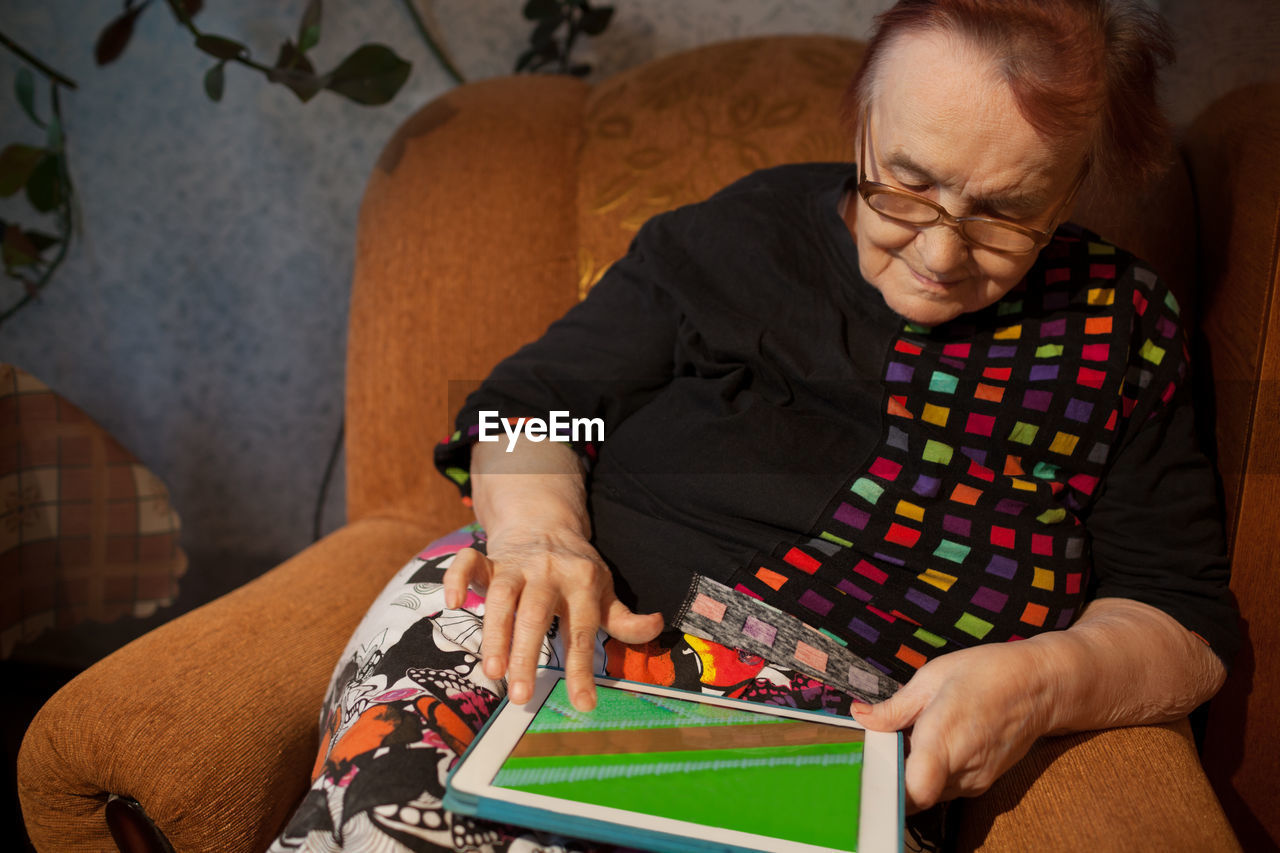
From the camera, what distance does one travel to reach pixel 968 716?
2.11 feet

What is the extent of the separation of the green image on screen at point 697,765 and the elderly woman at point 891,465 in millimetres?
39

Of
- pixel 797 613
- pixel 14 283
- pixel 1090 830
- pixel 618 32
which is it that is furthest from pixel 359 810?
pixel 14 283

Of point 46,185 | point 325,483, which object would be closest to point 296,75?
point 46,185

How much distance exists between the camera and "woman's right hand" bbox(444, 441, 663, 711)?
0.64 meters

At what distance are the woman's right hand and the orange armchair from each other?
27 centimetres

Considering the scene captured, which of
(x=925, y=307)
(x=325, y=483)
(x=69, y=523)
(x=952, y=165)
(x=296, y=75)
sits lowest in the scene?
(x=325, y=483)

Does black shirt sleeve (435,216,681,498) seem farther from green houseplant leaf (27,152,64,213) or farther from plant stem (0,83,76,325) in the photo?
plant stem (0,83,76,325)

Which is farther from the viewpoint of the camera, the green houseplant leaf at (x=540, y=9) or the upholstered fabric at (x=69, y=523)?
the green houseplant leaf at (x=540, y=9)

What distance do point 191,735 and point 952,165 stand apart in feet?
2.63

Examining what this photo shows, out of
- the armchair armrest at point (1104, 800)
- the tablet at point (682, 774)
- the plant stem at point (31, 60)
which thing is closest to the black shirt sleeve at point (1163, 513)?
the armchair armrest at point (1104, 800)

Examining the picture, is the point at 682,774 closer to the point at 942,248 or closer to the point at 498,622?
the point at 498,622

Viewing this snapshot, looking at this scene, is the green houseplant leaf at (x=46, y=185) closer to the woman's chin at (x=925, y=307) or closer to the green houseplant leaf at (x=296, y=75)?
the green houseplant leaf at (x=296, y=75)

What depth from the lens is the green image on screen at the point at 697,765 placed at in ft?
1.78

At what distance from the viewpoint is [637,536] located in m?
0.85
